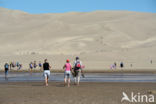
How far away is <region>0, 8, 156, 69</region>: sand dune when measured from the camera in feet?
210

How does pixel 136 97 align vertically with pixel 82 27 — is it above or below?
below

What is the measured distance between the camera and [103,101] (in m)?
13.7

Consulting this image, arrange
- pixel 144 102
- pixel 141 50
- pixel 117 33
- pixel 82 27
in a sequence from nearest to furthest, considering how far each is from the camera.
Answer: pixel 144 102, pixel 141 50, pixel 117 33, pixel 82 27

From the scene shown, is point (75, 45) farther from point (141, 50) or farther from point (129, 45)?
point (141, 50)

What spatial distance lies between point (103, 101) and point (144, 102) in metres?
1.36

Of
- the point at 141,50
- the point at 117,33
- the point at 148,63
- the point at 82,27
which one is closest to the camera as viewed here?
the point at 148,63

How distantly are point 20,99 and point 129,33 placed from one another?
286 feet

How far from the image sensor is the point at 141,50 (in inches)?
2680

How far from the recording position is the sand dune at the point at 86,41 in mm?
63969

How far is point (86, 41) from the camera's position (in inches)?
3455

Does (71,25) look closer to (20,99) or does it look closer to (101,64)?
(101,64)

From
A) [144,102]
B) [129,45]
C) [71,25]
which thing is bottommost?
[144,102]

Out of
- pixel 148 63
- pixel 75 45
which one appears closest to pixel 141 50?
pixel 148 63

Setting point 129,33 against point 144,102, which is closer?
point 144,102
